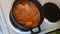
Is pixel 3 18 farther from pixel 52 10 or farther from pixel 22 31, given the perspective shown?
pixel 52 10

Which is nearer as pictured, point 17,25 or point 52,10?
point 17,25

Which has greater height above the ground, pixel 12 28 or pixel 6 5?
pixel 6 5

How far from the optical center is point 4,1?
26.3 inches

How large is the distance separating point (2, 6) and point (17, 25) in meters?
0.12

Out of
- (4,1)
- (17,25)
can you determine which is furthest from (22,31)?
(4,1)

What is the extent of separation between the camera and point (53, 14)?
2.34 ft

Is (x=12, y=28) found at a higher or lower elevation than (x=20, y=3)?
lower

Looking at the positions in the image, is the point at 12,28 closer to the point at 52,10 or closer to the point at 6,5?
the point at 6,5

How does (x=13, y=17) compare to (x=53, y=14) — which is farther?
(x=53, y=14)

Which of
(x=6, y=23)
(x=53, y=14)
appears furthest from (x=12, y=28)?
(x=53, y=14)

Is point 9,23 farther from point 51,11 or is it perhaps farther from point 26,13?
point 51,11

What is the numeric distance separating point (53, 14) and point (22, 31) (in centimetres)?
18

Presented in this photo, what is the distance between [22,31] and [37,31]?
0.21ft

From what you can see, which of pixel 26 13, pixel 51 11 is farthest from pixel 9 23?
pixel 51 11
